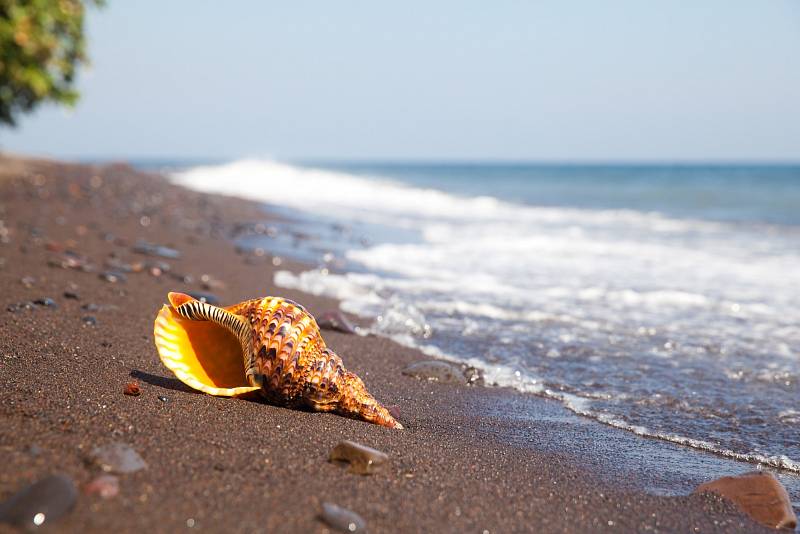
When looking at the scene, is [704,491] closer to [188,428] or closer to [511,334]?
[188,428]

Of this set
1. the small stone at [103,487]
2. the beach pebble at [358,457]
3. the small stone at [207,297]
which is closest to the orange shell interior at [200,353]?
the beach pebble at [358,457]

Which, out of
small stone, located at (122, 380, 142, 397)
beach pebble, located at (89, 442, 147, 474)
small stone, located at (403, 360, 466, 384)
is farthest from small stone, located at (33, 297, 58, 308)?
beach pebble, located at (89, 442, 147, 474)

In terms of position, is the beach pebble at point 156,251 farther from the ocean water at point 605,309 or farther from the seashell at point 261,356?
the seashell at point 261,356

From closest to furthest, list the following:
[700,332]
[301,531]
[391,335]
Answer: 1. [301,531]
2. [391,335]
3. [700,332]

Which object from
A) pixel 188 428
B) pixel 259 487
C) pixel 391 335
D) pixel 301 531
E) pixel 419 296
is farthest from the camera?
pixel 419 296

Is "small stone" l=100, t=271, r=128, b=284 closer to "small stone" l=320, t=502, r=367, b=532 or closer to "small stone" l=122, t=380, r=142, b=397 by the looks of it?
"small stone" l=122, t=380, r=142, b=397

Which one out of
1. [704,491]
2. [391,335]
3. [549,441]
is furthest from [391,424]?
[391,335]

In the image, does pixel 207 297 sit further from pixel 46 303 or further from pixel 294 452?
pixel 294 452
